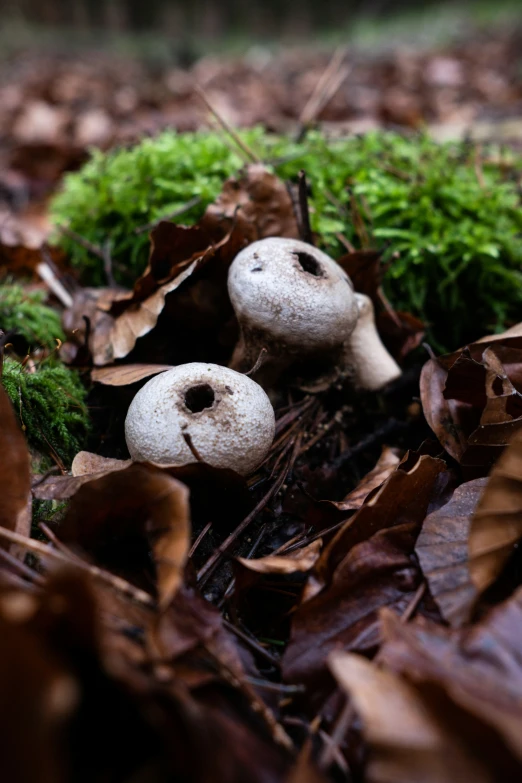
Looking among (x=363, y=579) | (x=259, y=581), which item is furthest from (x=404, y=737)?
(x=259, y=581)

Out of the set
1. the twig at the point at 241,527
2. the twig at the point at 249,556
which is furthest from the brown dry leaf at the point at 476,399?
the twig at the point at 249,556

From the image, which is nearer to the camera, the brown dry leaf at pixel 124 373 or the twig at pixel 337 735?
the twig at pixel 337 735

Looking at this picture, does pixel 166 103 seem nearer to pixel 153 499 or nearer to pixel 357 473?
pixel 357 473

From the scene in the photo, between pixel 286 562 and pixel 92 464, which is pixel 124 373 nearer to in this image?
pixel 92 464

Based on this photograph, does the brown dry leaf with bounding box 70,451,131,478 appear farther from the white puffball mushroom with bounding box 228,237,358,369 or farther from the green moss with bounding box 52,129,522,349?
→ the green moss with bounding box 52,129,522,349

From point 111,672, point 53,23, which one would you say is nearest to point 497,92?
point 111,672

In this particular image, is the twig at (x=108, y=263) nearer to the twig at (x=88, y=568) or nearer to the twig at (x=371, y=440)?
the twig at (x=371, y=440)

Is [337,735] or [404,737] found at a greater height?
[404,737]
